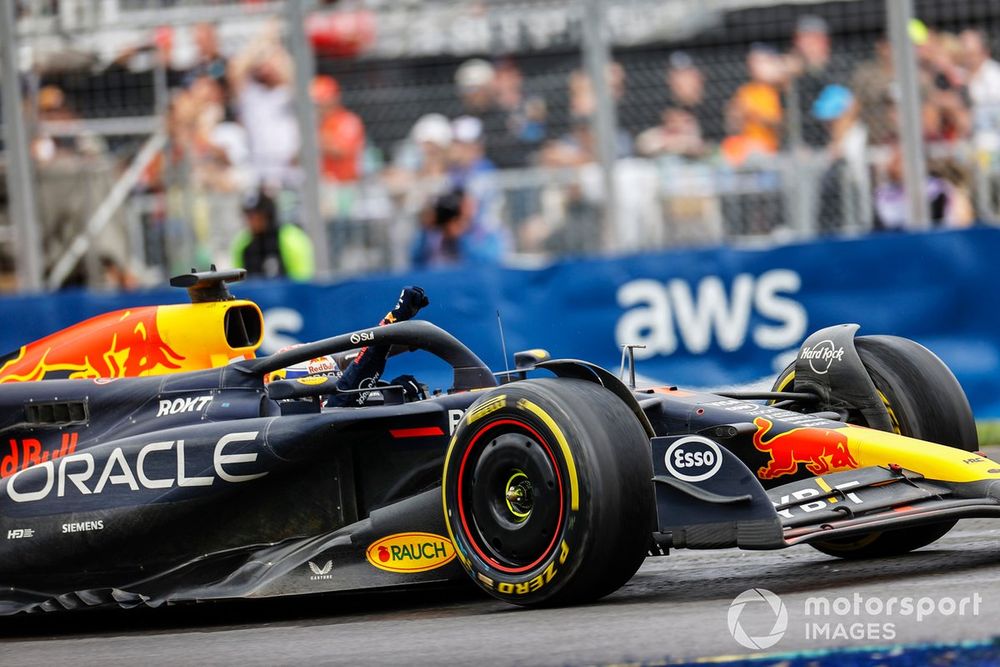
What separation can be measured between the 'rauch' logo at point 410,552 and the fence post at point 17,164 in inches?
241

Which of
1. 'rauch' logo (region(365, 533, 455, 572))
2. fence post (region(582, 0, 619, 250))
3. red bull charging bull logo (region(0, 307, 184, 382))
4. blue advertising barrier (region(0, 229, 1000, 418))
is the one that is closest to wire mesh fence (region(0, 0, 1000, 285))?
fence post (region(582, 0, 619, 250))

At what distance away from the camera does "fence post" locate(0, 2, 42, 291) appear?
10578 mm

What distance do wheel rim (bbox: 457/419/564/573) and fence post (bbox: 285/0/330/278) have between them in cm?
541

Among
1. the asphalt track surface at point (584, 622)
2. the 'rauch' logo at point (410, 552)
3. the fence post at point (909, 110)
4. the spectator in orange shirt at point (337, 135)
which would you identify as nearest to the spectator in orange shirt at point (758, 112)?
the fence post at point (909, 110)

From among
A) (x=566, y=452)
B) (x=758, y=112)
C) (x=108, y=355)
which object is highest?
(x=758, y=112)

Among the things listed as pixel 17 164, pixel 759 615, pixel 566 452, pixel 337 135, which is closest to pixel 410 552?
pixel 566 452

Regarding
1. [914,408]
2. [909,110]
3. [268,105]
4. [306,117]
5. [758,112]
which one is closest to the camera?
[914,408]

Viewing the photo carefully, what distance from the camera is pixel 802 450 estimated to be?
5355 millimetres

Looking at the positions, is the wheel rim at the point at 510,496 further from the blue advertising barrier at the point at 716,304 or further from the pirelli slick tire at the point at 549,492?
the blue advertising barrier at the point at 716,304

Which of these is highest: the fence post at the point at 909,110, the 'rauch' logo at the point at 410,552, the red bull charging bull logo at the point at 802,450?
the fence post at the point at 909,110

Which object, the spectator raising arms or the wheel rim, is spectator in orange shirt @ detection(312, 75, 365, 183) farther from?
the wheel rim

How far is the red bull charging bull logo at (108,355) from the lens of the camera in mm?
6461

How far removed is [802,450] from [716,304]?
458 cm

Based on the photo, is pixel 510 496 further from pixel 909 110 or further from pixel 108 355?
pixel 909 110
